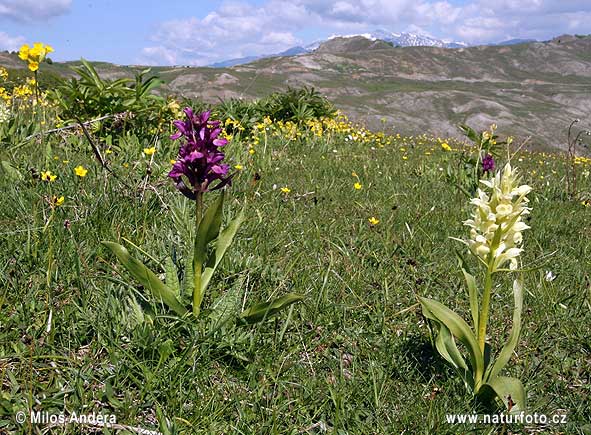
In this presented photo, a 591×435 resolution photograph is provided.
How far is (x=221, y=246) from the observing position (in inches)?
95.8

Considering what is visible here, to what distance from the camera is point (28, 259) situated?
271cm

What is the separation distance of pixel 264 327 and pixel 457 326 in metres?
0.97

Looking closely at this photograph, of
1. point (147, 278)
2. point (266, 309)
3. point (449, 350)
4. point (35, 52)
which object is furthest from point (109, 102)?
point (449, 350)

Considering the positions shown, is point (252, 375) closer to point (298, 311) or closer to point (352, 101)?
point (298, 311)

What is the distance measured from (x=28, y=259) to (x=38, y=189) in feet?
3.75

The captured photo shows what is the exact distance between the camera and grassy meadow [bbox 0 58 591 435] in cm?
202

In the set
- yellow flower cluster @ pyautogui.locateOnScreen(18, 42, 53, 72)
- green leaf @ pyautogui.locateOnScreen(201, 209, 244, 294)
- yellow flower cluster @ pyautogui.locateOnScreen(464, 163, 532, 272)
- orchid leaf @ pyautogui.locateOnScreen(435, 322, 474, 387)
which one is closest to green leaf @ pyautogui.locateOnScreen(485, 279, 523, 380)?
orchid leaf @ pyautogui.locateOnScreen(435, 322, 474, 387)

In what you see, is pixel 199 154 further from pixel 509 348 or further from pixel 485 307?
pixel 509 348

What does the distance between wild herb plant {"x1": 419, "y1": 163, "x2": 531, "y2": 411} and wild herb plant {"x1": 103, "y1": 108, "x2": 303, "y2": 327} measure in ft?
2.31

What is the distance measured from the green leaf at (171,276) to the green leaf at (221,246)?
0.13 m

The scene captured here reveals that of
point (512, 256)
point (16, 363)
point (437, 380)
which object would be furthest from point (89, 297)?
point (512, 256)

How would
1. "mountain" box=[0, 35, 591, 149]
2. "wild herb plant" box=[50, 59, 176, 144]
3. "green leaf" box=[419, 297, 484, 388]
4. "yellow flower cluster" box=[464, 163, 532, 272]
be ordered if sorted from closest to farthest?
"yellow flower cluster" box=[464, 163, 532, 272]
"green leaf" box=[419, 297, 484, 388]
"wild herb plant" box=[50, 59, 176, 144]
"mountain" box=[0, 35, 591, 149]

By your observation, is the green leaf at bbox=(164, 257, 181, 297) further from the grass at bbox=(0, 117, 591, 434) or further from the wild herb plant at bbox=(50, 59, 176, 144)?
the wild herb plant at bbox=(50, 59, 176, 144)

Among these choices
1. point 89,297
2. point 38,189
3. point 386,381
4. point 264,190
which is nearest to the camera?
point 386,381
